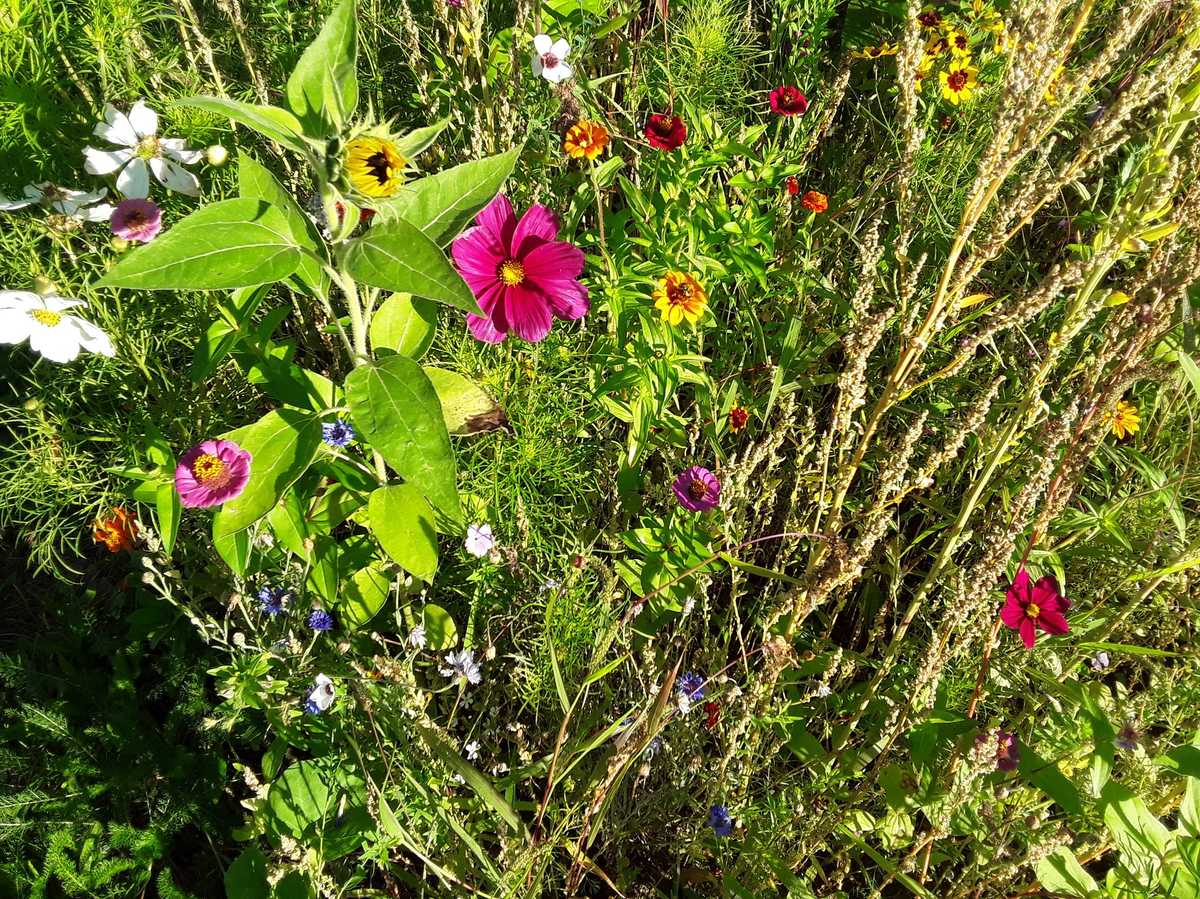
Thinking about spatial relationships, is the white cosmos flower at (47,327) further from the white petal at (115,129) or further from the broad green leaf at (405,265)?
the broad green leaf at (405,265)

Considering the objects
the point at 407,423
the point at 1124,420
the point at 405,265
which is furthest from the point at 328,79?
the point at 1124,420

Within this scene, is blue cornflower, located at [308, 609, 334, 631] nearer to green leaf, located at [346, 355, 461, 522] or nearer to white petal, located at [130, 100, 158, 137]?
green leaf, located at [346, 355, 461, 522]

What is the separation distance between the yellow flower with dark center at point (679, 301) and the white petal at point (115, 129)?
0.87m

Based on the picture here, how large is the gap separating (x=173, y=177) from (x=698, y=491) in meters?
0.98

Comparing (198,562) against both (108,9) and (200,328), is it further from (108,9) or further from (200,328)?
(108,9)

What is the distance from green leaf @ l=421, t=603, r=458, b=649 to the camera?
4.72ft

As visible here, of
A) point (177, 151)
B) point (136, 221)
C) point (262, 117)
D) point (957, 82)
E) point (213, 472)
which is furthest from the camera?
point (957, 82)

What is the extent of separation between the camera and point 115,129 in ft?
4.21

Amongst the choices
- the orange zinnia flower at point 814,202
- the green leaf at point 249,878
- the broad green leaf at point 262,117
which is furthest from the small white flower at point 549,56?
the green leaf at point 249,878

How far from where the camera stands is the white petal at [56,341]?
45.8 inches

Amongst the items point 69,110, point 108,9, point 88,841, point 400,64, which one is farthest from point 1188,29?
point 88,841

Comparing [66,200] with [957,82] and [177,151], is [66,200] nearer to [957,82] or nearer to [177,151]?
[177,151]

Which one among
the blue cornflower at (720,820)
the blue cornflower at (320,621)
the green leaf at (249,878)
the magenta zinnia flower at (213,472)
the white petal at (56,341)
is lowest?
the green leaf at (249,878)

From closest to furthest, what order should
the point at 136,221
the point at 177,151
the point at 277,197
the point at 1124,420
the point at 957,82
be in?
the point at 277,197 < the point at 136,221 < the point at 177,151 < the point at 1124,420 < the point at 957,82
